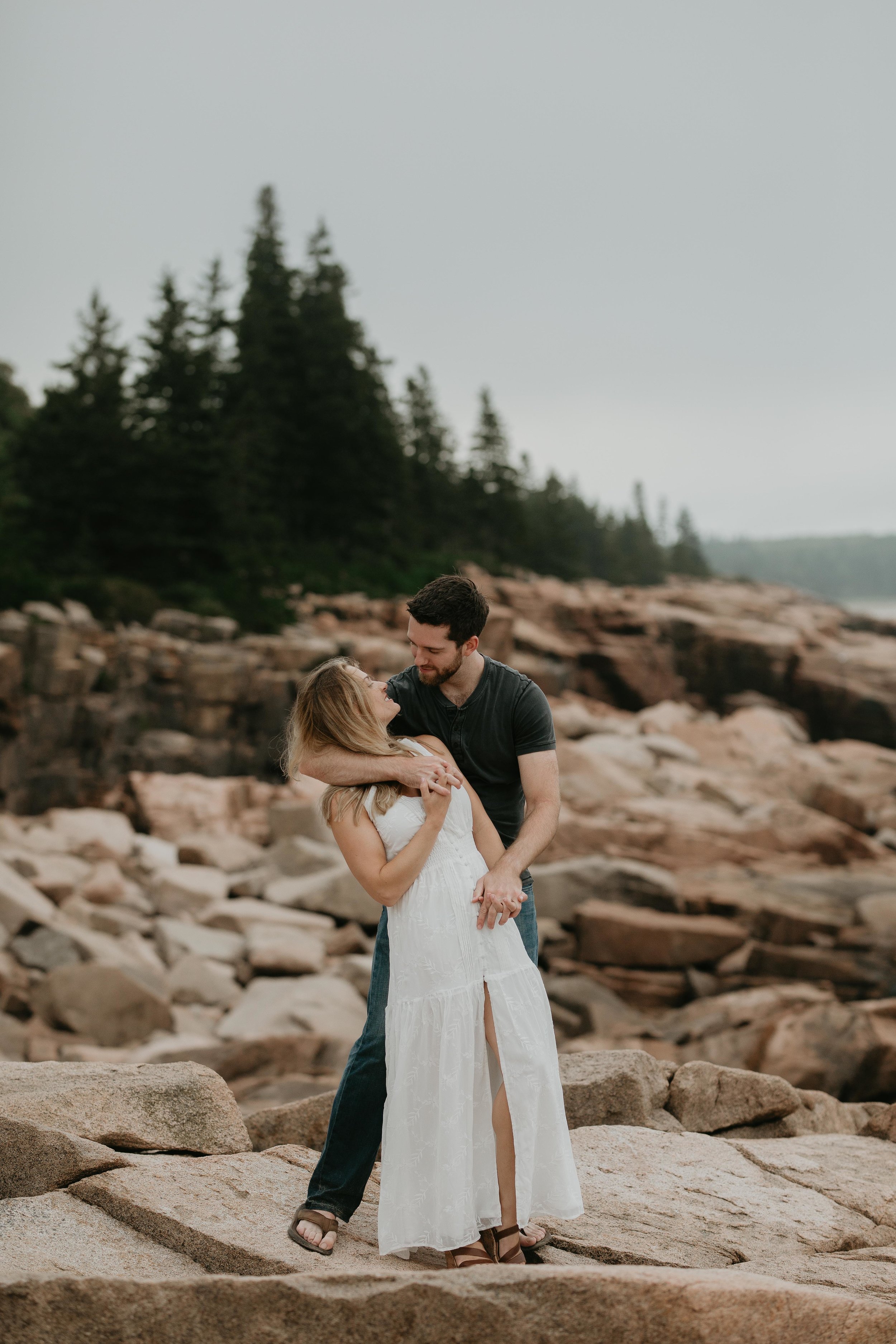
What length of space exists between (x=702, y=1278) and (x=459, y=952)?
1.16m

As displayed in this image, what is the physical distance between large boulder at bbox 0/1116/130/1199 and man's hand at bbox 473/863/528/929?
173cm

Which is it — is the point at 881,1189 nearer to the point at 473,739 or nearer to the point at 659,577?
the point at 473,739

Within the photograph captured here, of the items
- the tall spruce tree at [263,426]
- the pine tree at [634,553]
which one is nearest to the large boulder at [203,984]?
the tall spruce tree at [263,426]

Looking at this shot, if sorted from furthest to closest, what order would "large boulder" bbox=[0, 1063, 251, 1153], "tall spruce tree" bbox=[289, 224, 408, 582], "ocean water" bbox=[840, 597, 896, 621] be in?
"ocean water" bbox=[840, 597, 896, 621] < "tall spruce tree" bbox=[289, 224, 408, 582] < "large boulder" bbox=[0, 1063, 251, 1153]

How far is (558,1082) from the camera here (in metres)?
3.60

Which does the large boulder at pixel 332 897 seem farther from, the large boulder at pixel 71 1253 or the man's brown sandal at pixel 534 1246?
the large boulder at pixel 71 1253

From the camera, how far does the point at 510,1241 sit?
3488 millimetres

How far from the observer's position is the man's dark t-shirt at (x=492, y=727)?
12.9 feet

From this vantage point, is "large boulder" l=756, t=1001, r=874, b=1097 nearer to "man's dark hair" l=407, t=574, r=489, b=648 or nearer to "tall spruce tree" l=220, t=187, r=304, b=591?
"man's dark hair" l=407, t=574, r=489, b=648

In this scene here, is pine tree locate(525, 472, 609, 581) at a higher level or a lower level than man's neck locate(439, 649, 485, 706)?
higher

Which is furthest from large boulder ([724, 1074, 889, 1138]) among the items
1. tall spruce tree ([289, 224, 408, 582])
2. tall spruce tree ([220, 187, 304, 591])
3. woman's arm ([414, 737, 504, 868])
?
tall spruce tree ([289, 224, 408, 582])

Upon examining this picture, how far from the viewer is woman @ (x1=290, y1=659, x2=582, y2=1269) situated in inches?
133

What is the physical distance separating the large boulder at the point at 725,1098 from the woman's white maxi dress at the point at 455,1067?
7.03 ft

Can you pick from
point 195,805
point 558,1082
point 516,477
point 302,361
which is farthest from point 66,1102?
point 516,477
